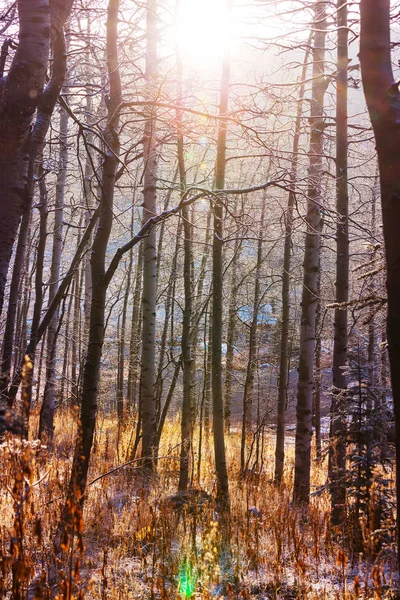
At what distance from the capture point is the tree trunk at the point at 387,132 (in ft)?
7.21

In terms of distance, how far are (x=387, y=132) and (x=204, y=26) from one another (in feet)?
17.2

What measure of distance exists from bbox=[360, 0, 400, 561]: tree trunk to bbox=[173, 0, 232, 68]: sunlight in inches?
187

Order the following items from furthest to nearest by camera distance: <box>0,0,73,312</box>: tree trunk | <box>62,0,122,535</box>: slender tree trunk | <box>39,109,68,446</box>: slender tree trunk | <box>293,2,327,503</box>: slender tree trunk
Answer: <box>39,109,68,446</box>: slender tree trunk, <box>293,2,327,503</box>: slender tree trunk, <box>62,0,122,535</box>: slender tree trunk, <box>0,0,73,312</box>: tree trunk

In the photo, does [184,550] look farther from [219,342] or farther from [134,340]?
[134,340]

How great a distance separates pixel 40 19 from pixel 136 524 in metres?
4.51

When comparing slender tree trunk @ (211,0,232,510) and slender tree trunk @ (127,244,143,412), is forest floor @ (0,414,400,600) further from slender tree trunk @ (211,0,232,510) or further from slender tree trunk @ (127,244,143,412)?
slender tree trunk @ (127,244,143,412)

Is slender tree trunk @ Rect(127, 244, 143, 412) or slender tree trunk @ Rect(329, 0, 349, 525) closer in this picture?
slender tree trunk @ Rect(329, 0, 349, 525)

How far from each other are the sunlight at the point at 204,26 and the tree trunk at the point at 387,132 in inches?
187

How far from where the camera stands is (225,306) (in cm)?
1834

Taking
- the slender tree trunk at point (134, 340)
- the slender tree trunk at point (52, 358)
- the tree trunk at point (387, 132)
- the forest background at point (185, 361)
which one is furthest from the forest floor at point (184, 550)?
the slender tree trunk at point (134, 340)

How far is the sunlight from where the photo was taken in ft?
21.3

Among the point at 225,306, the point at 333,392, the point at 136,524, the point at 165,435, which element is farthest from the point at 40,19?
the point at 225,306

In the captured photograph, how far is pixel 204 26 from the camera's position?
6.51 metres

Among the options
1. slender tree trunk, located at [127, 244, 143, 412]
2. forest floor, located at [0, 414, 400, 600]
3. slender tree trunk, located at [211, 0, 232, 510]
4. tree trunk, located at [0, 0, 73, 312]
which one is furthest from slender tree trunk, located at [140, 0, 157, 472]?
tree trunk, located at [0, 0, 73, 312]
